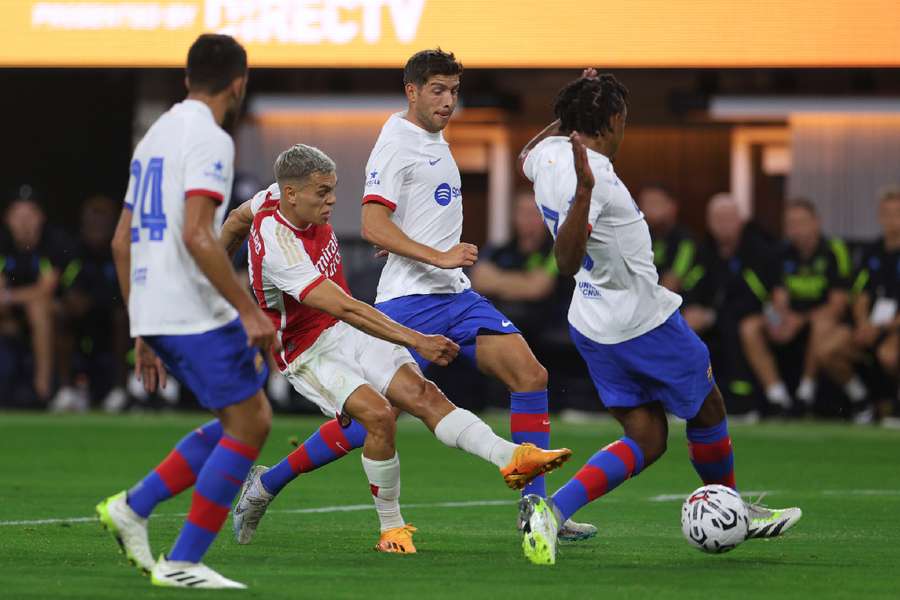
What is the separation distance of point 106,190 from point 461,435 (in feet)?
48.9

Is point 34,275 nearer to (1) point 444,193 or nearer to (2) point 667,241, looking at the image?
(2) point 667,241

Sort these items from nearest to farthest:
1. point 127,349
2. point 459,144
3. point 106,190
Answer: point 127,349 < point 459,144 < point 106,190

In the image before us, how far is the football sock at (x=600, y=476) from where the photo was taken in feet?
23.6

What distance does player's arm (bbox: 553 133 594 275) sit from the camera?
675 cm

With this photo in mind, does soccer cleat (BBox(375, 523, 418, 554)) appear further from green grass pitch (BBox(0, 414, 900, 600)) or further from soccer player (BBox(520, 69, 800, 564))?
soccer player (BBox(520, 69, 800, 564))

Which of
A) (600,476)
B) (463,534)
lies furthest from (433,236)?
(600,476)

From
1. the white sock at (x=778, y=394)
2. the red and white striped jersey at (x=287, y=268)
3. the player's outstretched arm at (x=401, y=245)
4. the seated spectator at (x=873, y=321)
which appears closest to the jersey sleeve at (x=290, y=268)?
the red and white striped jersey at (x=287, y=268)

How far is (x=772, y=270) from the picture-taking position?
16.0 metres

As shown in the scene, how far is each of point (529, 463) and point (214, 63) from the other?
202cm

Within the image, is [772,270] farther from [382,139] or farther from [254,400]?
[254,400]

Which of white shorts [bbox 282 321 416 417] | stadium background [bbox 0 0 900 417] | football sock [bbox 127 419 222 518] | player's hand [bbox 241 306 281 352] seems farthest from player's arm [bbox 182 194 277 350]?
stadium background [bbox 0 0 900 417]

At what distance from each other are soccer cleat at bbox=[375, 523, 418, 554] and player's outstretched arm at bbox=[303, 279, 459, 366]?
84cm

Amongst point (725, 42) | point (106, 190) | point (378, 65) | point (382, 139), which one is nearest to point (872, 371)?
point (725, 42)

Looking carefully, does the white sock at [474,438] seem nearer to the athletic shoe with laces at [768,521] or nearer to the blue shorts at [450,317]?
the blue shorts at [450,317]
